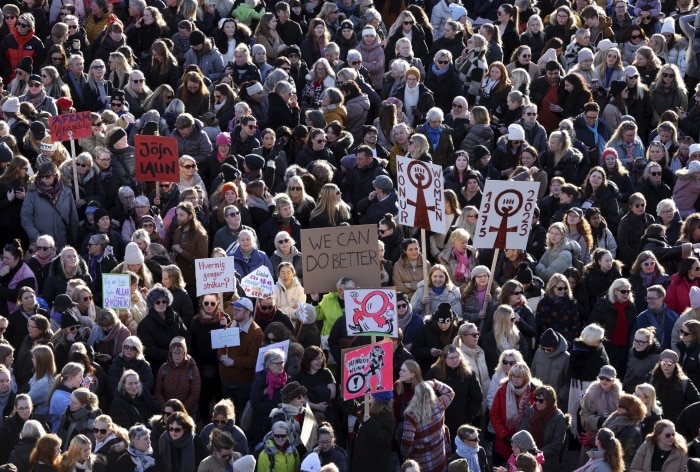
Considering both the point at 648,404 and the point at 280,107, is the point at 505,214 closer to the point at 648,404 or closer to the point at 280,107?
the point at 648,404

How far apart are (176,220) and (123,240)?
59 cm

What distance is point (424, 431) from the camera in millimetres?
16188

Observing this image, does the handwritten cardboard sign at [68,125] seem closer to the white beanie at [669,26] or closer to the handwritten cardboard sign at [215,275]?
the handwritten cardboard sign at [215,275]

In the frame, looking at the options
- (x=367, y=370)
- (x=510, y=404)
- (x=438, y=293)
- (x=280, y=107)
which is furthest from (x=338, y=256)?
(x=280, y=107)

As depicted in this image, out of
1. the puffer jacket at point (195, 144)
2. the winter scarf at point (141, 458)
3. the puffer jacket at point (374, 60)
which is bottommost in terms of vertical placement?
the winter scarf at point (141, 458)

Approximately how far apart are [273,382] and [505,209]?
10.7 feet

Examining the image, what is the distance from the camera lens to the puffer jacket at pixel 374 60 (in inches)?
958

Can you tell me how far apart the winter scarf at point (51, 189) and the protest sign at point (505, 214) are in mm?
4396

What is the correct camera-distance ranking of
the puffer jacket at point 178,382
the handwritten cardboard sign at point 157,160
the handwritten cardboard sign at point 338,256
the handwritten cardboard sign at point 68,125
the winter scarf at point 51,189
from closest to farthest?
the puffer jacket at point 178,382, the handwritten cardboard sign at point 338,256, the winter scarf at point 51,189, the handwritten cardboard sign at point 157,160, the handwritten cardboard sign at point 68,125

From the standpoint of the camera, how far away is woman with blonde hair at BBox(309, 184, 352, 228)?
1961 centimetres

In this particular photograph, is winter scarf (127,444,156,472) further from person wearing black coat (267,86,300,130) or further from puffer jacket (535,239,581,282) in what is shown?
person wearing black coat (267,86,300,130)

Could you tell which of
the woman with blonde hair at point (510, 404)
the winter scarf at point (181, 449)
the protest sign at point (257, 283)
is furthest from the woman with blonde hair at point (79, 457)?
the woman with blonde hair at point (510, 404)

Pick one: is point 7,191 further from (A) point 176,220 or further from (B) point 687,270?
(B) point 687,270

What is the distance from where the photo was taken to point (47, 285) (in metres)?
18.2
